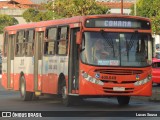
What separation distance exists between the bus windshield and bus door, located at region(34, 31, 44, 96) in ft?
13.0

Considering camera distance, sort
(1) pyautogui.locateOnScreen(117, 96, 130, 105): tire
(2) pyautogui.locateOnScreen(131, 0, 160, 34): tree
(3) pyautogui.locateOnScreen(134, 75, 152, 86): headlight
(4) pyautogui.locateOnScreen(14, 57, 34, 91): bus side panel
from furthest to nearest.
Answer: (2) pyautogui.locateOnScreen(131, 0, 160, 34): tree, (4) pyautogui.locateOnScreen(14, 57, 34, 91): bus side panel, (1) pyautogui.locateOnScreen(117, 96, 130, 105): tire, (3) pyautogui.locateOnScreen(134, 75, 152, 86): headlight

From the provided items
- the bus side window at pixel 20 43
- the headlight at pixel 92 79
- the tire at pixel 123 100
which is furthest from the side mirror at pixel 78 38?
the bus side window at pixel 20 43

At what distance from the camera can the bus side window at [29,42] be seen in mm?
24859

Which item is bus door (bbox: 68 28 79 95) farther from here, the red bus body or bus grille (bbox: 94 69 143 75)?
the red bus body

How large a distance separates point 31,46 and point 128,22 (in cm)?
517

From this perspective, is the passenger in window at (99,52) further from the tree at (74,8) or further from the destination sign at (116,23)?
the tree at (74,8)

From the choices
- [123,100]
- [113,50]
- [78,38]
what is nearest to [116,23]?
[113,50]

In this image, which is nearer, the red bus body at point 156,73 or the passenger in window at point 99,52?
the passenger in window at point 99,52

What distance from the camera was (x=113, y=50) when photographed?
20.4 meters

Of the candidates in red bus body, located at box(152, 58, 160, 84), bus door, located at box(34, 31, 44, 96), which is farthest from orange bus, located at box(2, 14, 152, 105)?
red bus body, located at box(152, 58, 160, 84)

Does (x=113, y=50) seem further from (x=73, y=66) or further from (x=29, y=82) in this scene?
(x=29, y=82)

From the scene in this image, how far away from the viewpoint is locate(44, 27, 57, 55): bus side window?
22764 mm

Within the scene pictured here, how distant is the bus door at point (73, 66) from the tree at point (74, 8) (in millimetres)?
46063

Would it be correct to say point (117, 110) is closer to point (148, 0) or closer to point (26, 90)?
point (26, 90)
